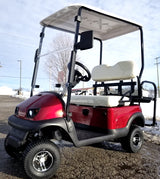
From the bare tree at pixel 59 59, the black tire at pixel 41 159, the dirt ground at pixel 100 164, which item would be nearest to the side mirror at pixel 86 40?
the bare tree at pixel 59 59

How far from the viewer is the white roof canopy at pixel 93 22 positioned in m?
2.78

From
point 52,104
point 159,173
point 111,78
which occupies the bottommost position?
point 159,173

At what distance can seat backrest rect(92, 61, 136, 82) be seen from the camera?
11.0 ft

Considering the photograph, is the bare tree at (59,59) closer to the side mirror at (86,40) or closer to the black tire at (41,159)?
the side mirror at (86,40)

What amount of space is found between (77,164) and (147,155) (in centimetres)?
128

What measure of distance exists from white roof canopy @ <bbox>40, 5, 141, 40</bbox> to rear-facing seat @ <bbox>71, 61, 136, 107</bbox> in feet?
2.61

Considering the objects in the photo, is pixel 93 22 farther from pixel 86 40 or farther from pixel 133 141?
pixel 133 141

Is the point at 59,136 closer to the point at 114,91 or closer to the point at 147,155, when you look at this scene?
the point at 147,155

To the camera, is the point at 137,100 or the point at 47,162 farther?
the point at 137,100

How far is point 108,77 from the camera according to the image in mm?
3848

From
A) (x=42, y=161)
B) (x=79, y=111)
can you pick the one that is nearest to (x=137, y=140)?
(x=79, y=111)

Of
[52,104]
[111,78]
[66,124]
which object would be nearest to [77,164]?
[66,124]

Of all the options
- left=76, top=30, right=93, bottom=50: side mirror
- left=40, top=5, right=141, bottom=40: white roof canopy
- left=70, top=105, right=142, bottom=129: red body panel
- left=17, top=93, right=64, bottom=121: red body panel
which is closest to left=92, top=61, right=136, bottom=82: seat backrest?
left=70, top=105, right=142, bottom=129: red body panel

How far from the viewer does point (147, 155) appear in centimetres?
302
